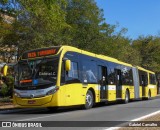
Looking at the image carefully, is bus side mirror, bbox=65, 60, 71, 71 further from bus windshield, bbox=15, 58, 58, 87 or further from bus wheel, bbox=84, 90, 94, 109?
bus wheel, bbox=84, 90, 94, 109

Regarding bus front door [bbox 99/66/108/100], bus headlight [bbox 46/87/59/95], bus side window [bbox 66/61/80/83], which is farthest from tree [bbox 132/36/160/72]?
bus headlight [bbox 46/87/59/95]

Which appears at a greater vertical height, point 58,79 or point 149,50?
point 149,50

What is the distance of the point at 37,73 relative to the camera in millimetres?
18141

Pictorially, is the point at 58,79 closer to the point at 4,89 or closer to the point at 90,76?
the point at 90,76

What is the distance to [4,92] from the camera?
3203 cm

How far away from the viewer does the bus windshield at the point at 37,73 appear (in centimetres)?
1795

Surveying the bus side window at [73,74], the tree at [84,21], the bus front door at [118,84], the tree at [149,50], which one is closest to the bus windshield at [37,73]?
the bus side window at [73,74]

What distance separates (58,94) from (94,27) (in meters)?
17.8

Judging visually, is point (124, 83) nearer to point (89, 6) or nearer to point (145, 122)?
point (89, 6)

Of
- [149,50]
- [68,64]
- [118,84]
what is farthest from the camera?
[149,50]

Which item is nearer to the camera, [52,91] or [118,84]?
[52,91]

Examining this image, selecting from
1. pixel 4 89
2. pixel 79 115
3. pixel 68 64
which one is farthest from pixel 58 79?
pixel 4 89

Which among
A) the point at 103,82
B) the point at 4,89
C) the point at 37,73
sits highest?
the point at 37,73

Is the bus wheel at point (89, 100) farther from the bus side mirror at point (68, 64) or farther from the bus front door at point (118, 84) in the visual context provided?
the bus front door at point (118, 84)
